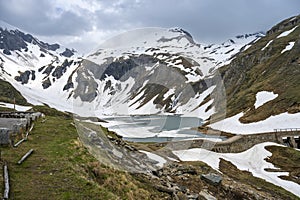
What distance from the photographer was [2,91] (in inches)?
4875

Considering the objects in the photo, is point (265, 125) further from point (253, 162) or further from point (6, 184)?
point (6, 184)

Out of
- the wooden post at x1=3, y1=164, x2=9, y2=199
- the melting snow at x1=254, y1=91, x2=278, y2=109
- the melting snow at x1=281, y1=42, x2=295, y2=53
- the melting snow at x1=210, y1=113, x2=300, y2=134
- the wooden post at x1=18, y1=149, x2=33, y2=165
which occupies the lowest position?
the melting snow at x1=210, y1=113, x2=300, y2=134

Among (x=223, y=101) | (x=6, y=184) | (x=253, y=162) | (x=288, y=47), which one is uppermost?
(x=288, y=47)

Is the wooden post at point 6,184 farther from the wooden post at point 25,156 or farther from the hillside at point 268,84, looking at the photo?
the hillside at point 268,84

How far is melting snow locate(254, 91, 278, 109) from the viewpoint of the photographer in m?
101

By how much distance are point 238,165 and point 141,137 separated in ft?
115

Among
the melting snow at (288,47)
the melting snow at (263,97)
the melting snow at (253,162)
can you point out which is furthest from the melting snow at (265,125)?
the melting snow at (288,47)

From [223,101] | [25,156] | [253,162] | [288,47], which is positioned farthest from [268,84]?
[25,156]

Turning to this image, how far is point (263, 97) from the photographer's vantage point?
106625 mm

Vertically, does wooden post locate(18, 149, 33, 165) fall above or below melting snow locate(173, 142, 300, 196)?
above

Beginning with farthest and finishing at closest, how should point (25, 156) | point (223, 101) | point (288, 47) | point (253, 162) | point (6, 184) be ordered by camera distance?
point (288, 47) → point (223, 101) → point (253, 162) → point (25, 156) → point (6, 184)

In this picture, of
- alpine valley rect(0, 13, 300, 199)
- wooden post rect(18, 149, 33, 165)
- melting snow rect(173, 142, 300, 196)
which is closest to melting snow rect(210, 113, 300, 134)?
alpine valley rect(0, 13, 300, 199)

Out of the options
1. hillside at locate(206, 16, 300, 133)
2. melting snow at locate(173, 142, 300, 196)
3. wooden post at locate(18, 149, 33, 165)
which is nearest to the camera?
wooden post at locate(18, 149, 33, 165)

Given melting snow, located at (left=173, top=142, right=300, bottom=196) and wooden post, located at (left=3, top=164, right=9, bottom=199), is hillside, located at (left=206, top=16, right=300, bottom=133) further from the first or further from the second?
wooden post, located at (left=3, top=164, right=9, bottom=199)
